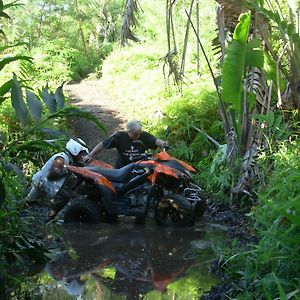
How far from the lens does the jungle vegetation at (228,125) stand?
12.9 feet

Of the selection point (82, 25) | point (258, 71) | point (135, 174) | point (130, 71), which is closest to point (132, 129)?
point (135, 174)

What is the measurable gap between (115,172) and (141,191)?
1.64 feet

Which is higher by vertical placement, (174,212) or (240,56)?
(240,56)

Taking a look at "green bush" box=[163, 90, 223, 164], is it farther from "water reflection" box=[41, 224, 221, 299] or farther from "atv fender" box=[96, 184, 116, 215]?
"water reflection" box=[41, 224, 221, 299]

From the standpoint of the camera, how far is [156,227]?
7297 mm

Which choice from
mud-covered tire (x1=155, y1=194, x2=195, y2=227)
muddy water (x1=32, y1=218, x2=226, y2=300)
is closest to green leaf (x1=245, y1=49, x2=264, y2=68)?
mud-covered tire (x1=155, y1=194, x2=195, y2=227)

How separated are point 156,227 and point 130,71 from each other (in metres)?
13.3

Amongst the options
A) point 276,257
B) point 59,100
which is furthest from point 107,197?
point 276,257

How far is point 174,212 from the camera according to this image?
286 inches

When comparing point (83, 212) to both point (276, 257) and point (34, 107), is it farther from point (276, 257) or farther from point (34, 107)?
point (276, 257)

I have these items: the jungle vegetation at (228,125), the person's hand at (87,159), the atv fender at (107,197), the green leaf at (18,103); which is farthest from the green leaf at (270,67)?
the green leaf at (18,103)

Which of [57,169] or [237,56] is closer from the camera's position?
[237,56]

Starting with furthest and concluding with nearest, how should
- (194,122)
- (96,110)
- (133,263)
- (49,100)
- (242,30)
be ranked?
(96,110)
(194,122)
(242,30)
(133,263)
(49,100)

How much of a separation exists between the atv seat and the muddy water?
674 millimetres
